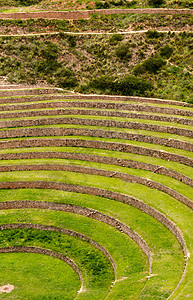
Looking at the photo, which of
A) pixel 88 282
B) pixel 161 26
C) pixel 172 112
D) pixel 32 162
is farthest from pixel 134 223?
pixel 161 26

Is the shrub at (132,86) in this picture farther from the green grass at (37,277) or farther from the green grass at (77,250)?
the green grass at (37,277)

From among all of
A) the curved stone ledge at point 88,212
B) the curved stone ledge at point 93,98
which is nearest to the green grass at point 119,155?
the curved stone ledge at point 88,212

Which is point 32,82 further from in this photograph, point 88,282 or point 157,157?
point 88,282

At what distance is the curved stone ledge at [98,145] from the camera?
1626 inches

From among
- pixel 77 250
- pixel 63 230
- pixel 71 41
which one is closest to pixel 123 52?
pixel 71 41

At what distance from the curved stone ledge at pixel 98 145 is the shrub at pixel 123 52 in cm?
2026

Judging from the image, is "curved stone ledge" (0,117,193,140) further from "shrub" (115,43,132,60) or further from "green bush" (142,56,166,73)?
"shrub" (115,43,132,60)

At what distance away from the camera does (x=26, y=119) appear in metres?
50.3

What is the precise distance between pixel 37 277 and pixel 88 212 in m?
7.61

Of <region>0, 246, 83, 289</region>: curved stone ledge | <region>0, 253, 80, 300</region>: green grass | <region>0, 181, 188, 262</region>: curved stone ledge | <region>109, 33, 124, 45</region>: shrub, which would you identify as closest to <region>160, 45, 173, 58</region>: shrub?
<region>109, 33, 124, 45</region>: shrub

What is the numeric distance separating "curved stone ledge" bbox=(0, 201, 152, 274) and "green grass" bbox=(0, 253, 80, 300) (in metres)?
5.17

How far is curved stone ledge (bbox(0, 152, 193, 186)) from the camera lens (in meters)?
39.3

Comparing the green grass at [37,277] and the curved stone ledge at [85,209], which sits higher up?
the curved stone ledge at [85,209]

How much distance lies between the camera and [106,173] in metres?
42.0
